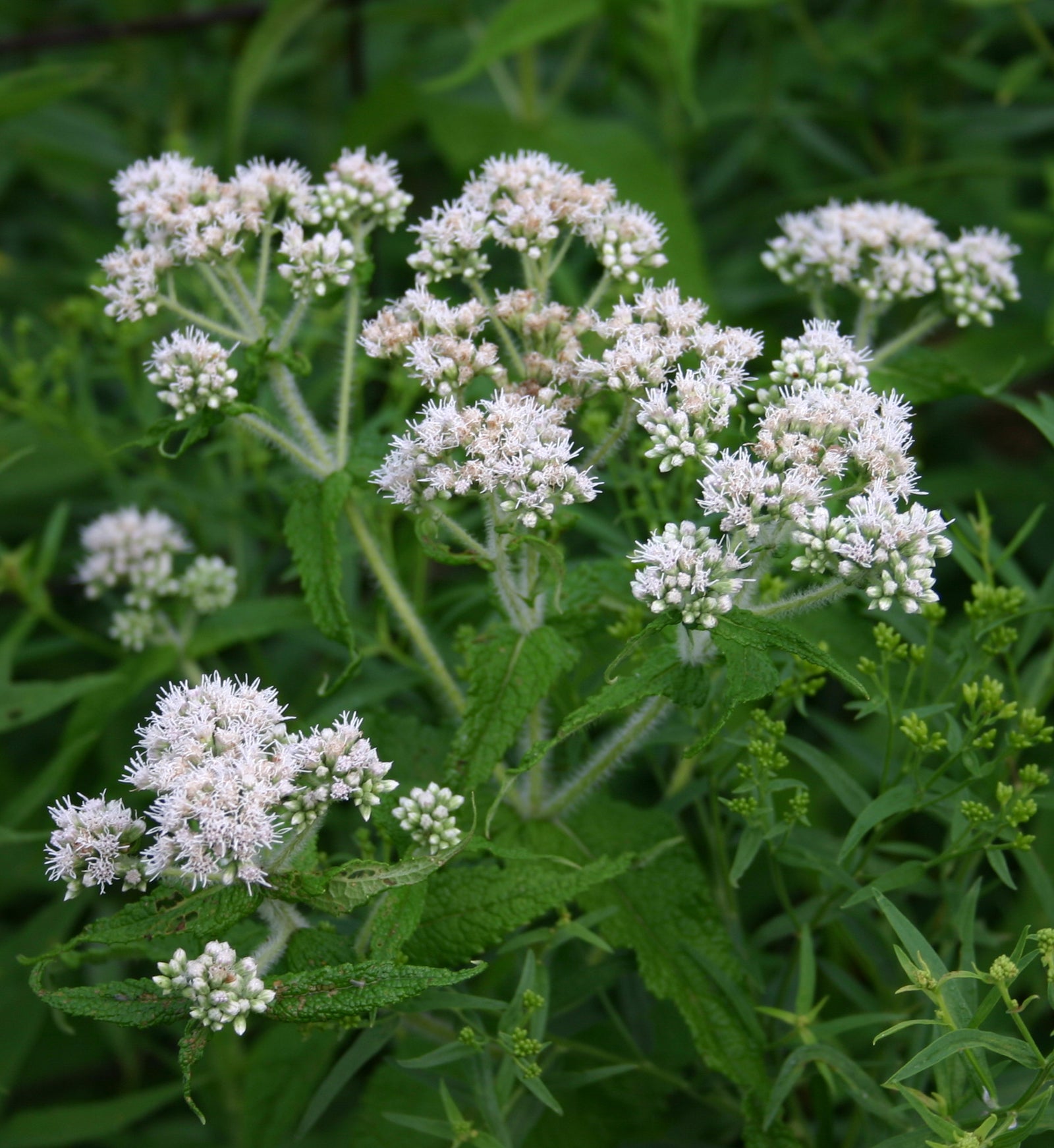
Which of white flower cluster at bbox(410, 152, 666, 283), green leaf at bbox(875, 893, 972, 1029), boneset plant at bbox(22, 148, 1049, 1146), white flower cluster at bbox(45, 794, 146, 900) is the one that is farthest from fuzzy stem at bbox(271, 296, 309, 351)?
green leaf at bbox(875, 893, 972, 1029)

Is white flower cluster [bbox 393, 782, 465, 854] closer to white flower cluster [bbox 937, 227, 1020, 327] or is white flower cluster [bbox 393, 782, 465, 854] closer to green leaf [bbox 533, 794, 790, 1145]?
green leaf [bbox 533, 794, 790, 1145]

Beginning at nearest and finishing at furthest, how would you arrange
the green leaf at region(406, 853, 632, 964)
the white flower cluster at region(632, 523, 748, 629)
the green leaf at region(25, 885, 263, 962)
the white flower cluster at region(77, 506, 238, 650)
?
the green leaf at region(25, 885, 263, 962), the white flower cluster at region(632, 523, 748, 629), the green leaf at region(406, 853, 632, 964), the white flower cluster at region(77, 506, 238, 650)

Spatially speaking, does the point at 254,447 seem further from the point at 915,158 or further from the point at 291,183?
the point at 915,158

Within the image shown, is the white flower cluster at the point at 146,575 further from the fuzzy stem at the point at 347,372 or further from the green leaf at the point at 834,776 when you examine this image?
the green leaf at the point at 834,776

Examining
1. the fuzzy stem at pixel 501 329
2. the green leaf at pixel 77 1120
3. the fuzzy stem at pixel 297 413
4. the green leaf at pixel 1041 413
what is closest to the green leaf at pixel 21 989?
the green leaf at pixel 77 1120

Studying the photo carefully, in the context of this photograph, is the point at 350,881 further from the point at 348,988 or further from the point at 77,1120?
the point at 77,1120

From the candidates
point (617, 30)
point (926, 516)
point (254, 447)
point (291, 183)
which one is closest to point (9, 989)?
point (254, 447)
